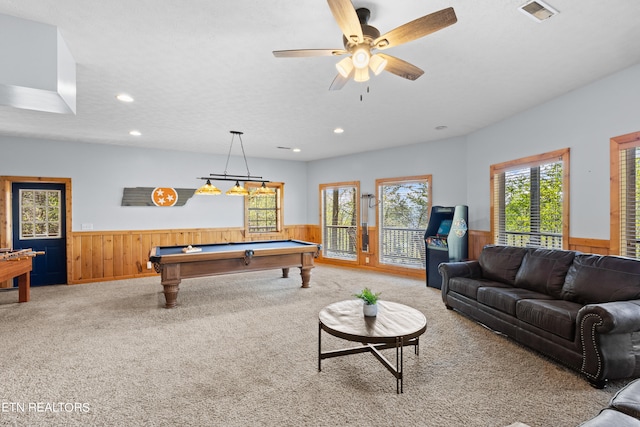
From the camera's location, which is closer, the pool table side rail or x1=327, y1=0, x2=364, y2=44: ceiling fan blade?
x1=327, y1=0, x2=364, y2=44: ceiling fan blade

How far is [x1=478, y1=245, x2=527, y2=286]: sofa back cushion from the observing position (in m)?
3.85

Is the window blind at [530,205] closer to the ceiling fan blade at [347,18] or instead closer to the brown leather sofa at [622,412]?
the brown leather sofa at [622,412]

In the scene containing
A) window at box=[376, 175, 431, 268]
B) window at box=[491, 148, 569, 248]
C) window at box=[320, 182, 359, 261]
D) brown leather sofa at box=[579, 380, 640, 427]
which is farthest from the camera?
window at box=[320, 182, 359, 261]

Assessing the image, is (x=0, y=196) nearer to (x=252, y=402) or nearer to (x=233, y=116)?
(x=233, y=116)

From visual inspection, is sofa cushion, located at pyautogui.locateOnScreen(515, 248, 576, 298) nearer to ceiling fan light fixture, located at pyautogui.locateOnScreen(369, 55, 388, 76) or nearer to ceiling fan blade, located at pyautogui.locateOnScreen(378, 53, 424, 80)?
ceiling fan blade, located at pyautogui.locateOnScreen(378, 53, 424, 80)

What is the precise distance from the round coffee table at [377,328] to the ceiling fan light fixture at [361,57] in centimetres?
193

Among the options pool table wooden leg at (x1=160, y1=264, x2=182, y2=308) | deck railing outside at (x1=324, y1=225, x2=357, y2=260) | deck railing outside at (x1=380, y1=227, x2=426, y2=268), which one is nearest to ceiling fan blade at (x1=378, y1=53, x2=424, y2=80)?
pool table wooden leg at (x1=160, y1=264, x2=182, y2=308)

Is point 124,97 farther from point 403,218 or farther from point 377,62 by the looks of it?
point 403,218

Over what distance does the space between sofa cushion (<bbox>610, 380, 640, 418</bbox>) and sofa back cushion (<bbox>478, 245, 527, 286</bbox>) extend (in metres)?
2.39

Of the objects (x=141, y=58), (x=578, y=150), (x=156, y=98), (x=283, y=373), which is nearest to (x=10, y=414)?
(x=283, y=373)

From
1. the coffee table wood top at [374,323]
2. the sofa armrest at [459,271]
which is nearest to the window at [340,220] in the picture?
the sofa armrest at [459,271]

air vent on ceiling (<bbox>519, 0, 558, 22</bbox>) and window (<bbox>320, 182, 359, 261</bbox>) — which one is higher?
air vent on ceiling (<bbox>519, 0, 558, 22</bbox>)

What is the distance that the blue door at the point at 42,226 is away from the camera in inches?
227

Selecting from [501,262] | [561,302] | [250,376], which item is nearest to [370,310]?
[250,376]
